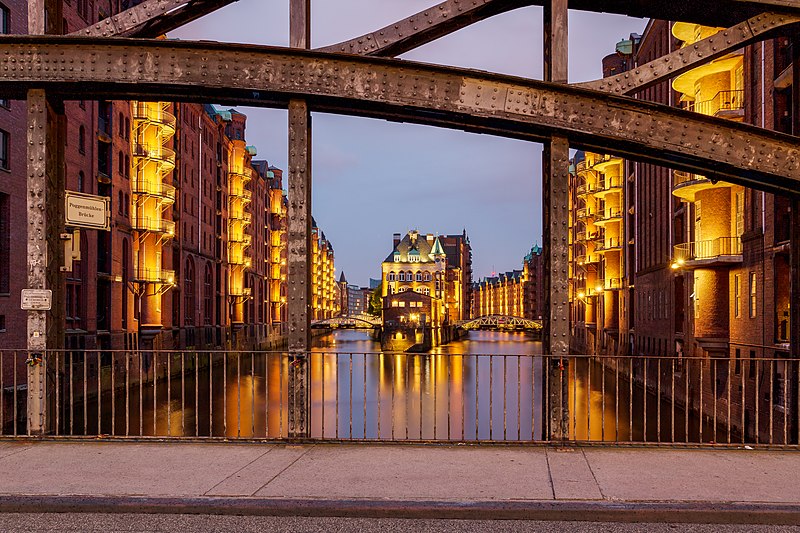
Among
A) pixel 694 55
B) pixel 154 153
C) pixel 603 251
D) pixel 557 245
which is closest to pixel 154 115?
pixel 154 153

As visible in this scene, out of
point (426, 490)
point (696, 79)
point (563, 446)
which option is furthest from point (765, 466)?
point (696, 79)

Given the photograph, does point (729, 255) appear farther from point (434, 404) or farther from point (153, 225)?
point (153, 225)

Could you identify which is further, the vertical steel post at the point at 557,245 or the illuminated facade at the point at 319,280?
the illuminated facade at the point at 319,280

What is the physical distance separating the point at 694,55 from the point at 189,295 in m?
52.2

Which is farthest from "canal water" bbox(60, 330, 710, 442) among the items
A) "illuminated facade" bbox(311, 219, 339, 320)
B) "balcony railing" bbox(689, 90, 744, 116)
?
"illuminated facade" bbox(311, 219, 339, 320)

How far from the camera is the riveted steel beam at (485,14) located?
927cm

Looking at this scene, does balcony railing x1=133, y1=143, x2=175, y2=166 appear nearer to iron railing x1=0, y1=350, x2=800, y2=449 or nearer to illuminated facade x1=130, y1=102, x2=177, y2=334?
illuminated facade x1=130, y1=102, x2=177, y2=334

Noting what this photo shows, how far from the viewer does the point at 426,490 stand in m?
6.96

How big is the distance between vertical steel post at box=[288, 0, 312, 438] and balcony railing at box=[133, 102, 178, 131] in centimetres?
3901

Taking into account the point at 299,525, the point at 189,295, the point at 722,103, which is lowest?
the point at 299,525

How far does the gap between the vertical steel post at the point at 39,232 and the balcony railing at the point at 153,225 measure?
1431 inches

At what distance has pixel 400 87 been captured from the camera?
9.07m

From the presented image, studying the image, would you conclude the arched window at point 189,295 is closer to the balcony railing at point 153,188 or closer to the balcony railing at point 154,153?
the balcony railing at point 153,188

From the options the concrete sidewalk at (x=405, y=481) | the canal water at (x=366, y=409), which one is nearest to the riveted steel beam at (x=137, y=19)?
the concrete sidewalk at (x=405, y=481)
